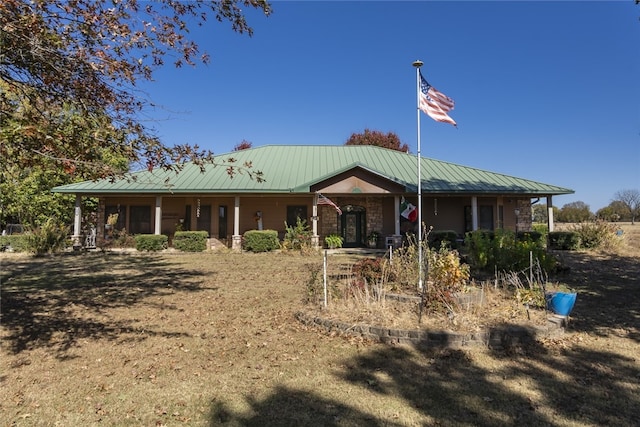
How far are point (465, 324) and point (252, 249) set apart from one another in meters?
14.7

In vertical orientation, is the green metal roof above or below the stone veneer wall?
above

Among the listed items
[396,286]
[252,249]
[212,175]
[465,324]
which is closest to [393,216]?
[252,249]

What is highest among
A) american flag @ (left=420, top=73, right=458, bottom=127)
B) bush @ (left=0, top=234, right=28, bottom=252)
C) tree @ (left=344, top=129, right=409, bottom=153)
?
tree @ (left=344, top=129, right=409, bottom=153)

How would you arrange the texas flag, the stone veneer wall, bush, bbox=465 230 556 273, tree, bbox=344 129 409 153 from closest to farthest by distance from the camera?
bush, bbox=465 230 556 273 → the texas flag → the stone veneer wall → tree, bbox=344 129 409 153

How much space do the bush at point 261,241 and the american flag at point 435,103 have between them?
12.5 metres

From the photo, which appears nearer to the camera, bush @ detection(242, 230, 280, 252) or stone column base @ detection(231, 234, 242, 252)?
bush @ detection(242, 230, 280, 252)

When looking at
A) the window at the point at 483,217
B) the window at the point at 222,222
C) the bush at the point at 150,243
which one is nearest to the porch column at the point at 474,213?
the window at the point at 483,217

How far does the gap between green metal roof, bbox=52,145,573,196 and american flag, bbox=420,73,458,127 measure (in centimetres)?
1153

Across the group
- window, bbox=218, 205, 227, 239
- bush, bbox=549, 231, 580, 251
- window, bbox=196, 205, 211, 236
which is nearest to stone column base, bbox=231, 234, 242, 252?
window, bbox=218, 205, 227, 239

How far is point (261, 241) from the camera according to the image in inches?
765

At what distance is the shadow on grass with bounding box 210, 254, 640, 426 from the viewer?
149 inches

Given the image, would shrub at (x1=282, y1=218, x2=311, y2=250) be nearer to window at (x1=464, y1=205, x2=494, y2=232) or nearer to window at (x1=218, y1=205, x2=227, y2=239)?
window at (x1=218, y1=205, x2=227, y2=239)

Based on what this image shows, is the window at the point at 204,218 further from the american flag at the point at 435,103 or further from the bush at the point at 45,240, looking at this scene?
the american flag at the point at 435,103

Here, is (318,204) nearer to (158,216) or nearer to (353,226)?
(353,226)
